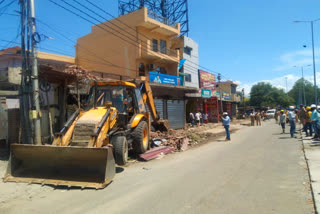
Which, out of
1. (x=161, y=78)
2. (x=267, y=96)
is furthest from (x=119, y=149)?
(x=267, y=96)

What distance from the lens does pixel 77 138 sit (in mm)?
6609

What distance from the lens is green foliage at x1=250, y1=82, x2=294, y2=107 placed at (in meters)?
59.5

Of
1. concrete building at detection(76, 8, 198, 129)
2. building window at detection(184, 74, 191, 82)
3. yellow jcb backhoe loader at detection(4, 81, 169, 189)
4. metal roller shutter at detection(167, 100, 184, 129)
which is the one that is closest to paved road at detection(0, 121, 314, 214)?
yellow jcb backhoe loader at detection(4, 81, 169, 189)

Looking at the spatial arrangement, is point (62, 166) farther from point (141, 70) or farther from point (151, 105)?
point (141, 70)

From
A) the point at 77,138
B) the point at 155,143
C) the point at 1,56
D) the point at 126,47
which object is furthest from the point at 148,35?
the point at 77,138

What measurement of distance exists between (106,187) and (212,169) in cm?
314

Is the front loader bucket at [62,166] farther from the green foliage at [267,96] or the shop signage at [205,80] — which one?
the green foliage at [267,96]

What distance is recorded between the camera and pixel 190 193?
4.97 metres

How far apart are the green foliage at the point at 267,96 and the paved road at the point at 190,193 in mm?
56506

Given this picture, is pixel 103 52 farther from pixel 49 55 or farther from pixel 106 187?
pixel 106 187

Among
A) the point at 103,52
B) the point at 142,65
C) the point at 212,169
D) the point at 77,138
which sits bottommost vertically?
the point at 212,169

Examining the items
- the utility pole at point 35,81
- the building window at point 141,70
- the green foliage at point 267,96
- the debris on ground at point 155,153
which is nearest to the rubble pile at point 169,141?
the debris on ground at point 155,153

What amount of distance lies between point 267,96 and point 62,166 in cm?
6119

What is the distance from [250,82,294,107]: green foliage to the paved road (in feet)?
185
